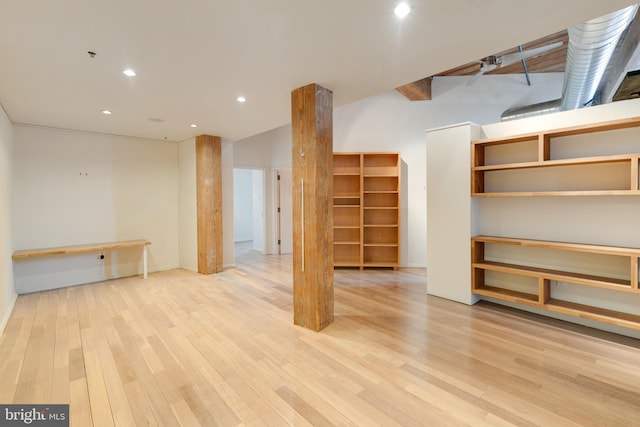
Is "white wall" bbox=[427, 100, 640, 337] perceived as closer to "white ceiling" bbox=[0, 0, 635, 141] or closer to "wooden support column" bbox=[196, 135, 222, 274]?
"white ceiling" bbox=[0, 0, 635, 141]

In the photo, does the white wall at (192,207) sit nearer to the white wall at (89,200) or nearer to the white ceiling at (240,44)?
the white wall at (89,200)

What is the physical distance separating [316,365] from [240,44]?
2.53 m

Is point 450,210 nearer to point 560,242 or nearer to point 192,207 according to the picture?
A: point 560,242

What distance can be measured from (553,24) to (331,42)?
146 cm

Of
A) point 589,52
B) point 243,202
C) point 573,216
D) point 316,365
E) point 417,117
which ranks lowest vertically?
point 316,365

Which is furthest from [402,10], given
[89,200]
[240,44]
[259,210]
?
[259,210]

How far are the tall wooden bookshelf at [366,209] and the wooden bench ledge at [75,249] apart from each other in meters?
3.53

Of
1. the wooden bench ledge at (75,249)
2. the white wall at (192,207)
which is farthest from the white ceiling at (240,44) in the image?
the white wall at (192,207)

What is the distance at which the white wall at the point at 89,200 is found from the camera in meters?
4.25

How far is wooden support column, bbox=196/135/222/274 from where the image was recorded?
5164 mm

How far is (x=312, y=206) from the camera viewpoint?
9.53 feet

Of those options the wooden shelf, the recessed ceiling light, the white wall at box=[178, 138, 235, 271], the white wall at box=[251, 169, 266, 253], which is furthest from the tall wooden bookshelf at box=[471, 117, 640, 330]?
the white wall at box=[251, 169, 266, 253]

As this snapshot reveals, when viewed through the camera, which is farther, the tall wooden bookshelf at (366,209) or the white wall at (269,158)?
the white wall at (269,158)

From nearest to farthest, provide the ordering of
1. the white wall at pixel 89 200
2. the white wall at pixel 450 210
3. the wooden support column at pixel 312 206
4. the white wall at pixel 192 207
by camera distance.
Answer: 1. the wooden support column at pixel 312 206
2. the white wall at pixel 450 210
3. the white wall at pixel 89 200
4. the white wall at pixel 192 207
